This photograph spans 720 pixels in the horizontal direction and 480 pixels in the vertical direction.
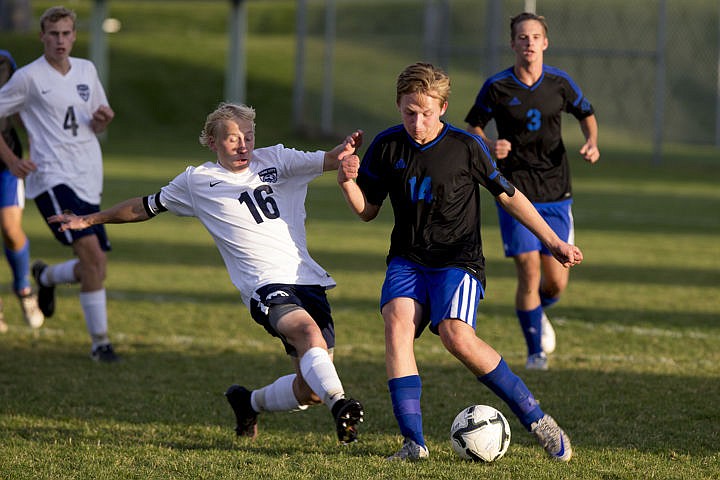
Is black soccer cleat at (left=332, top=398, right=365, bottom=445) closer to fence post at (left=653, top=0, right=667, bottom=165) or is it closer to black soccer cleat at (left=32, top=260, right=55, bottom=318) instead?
black soccer cleat at (left=32, top=260, right=55, bottom=318)

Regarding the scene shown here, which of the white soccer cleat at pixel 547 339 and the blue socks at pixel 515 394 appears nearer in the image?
the blue socks at pixel 515 394

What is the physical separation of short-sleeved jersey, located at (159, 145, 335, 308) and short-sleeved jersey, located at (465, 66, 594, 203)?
2.11m

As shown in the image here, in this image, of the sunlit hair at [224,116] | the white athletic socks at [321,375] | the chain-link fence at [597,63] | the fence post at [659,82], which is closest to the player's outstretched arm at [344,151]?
the sunlit hair at [224,116]

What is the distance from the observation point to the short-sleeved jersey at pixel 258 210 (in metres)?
5.23

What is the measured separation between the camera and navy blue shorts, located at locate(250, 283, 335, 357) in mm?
5070

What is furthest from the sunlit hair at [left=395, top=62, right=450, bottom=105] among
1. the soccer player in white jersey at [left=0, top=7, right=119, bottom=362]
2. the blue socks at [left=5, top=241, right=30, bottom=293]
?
the blue socks at [left=5, top=241, right=30, bottom=293]

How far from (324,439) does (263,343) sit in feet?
8.42

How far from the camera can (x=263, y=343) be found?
26.0 feet

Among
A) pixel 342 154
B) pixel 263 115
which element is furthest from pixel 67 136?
pixel 263 115

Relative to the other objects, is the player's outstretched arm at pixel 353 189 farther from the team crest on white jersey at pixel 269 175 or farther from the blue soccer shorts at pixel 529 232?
the blue soccer shorts at pixel 529 232

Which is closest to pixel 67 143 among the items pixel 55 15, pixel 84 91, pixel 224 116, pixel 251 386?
pixel 84 91

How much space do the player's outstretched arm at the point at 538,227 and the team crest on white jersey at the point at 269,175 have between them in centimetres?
107

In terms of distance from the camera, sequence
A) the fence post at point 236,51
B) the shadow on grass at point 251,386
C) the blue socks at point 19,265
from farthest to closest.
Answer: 1. the fence post at point 236,51
2. the blue socks at point 19,265
3. the shadow on grass at point 251,386

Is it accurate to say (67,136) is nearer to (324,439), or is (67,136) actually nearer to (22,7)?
(324,439)
